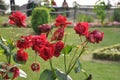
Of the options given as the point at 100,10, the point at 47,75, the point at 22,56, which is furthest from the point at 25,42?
the point at 100,10

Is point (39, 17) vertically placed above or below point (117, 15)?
above

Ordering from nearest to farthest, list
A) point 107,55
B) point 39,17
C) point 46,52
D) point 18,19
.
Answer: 1. point 46,52
2. point 18,19
3. point 107,55
4. point 39,17

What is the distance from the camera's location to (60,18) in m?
1.96

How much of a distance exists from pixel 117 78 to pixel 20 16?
132 inches

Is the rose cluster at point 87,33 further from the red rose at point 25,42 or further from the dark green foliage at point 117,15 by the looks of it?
the dark green foliage at point 117,15

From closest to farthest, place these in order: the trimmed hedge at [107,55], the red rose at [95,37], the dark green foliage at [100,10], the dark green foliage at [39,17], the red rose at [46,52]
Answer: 1. the red rose at [46,52]
2. the red rose at [95,37]
3. the trimmed hedge at [107,55]
4. the dark green foliage at [39,17]
5. the dark green foliage at [100,10]

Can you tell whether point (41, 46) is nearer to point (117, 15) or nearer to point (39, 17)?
point (39, 17)

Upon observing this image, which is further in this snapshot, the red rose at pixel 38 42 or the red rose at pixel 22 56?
the red rose at pixel 22 56

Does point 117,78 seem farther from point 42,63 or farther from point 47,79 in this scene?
point 47,79

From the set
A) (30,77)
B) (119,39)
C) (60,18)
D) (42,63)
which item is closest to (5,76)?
(60,18)

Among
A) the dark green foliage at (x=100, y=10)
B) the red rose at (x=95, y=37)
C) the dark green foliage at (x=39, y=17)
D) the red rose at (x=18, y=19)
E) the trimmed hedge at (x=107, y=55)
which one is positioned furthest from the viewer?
the dark green foliage at (x=100, y=10)

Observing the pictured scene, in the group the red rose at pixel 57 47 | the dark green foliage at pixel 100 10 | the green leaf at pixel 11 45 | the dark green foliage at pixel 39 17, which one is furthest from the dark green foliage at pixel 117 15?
the red rose at pixel 57 47

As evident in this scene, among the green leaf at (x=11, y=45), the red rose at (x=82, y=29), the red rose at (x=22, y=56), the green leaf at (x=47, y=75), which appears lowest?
the green leaf at (x=47, y=75)

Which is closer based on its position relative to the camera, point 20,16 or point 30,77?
point 20,16
